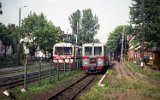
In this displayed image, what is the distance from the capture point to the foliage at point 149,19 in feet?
125

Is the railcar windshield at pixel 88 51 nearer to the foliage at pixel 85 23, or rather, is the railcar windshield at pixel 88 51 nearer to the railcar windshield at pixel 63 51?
the railcar windshield at pixel 63 51

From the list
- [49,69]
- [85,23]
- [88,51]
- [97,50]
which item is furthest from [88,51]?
[85,23]

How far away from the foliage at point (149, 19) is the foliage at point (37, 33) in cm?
2035

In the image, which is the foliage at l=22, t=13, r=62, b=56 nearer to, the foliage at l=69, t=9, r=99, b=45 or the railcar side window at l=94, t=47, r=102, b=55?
the railcar side window at l=94, t=47, r=102, b=55

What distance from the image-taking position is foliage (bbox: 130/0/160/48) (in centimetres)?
3797

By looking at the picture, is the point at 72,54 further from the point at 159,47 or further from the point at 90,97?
the point at 90,97

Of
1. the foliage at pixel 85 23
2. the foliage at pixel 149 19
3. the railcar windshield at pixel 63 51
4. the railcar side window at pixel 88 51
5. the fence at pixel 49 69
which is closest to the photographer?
the fence at pixel 49 69

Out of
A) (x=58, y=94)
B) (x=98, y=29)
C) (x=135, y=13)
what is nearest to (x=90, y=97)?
(x=58, y=94)

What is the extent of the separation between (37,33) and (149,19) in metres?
23.8

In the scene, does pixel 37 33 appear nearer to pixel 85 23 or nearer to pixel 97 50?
pixel 97 50

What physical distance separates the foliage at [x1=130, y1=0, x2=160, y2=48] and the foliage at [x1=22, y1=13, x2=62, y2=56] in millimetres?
20347

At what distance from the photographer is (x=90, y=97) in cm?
1367

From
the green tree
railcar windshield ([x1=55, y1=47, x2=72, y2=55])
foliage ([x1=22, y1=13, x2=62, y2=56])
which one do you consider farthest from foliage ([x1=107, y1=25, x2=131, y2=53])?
railcar windshield ([x1=55, y1=47, x2=72, y2=55])

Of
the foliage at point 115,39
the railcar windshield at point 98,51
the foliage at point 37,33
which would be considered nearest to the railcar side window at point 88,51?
A: the railcar windshield at point 98,51
